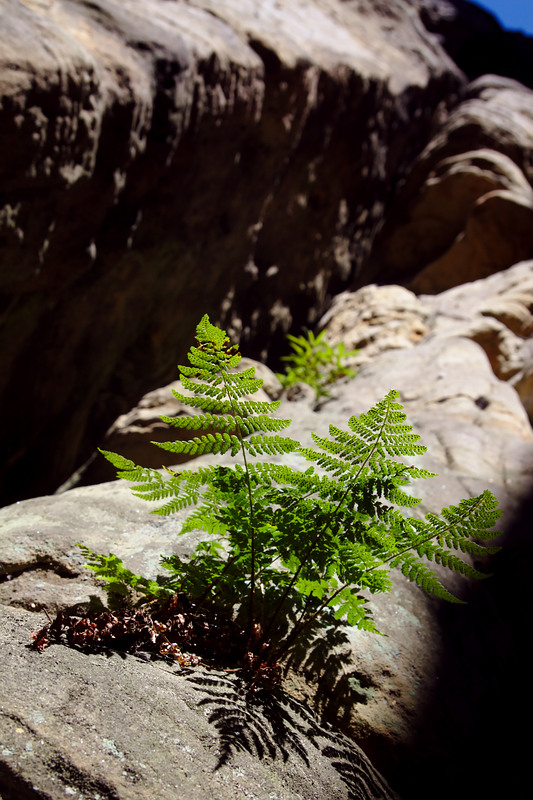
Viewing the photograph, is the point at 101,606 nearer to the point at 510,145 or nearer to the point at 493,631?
the point at 493,631

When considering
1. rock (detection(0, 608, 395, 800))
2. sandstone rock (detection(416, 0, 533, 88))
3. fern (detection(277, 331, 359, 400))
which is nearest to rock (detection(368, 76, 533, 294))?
sandstone rock (detection(416, 0, 533, 88))

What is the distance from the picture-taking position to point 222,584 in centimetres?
204

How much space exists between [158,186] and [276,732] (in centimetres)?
564

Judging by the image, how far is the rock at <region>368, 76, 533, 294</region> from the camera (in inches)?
379

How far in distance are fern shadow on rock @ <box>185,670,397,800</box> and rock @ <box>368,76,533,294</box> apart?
8862 mm

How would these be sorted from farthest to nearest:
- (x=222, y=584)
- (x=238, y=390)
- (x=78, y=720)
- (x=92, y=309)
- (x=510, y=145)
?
1. (x=510, y=145)
2. (x=92, y=309)
3. (x=222, y=584)
4. (x=238, y=390)
5. (x=78, y=720)

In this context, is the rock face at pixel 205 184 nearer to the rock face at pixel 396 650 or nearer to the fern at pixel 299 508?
the rock face at pixel 396 650

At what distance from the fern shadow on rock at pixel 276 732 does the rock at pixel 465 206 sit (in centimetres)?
886

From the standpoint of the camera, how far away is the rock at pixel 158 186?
178 inches

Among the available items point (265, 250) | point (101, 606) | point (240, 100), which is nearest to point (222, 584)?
point (101, 606)

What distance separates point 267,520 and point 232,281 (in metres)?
6.58

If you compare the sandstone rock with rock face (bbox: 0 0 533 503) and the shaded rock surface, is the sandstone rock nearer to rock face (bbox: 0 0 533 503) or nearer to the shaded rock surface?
rock face (bbox: 0 0 533 503)

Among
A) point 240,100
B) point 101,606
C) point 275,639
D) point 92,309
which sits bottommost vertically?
point 92,309

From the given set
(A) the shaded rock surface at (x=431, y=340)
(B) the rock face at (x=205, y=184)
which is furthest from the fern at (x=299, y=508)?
(B) the rock face at (x=205, y=184)
